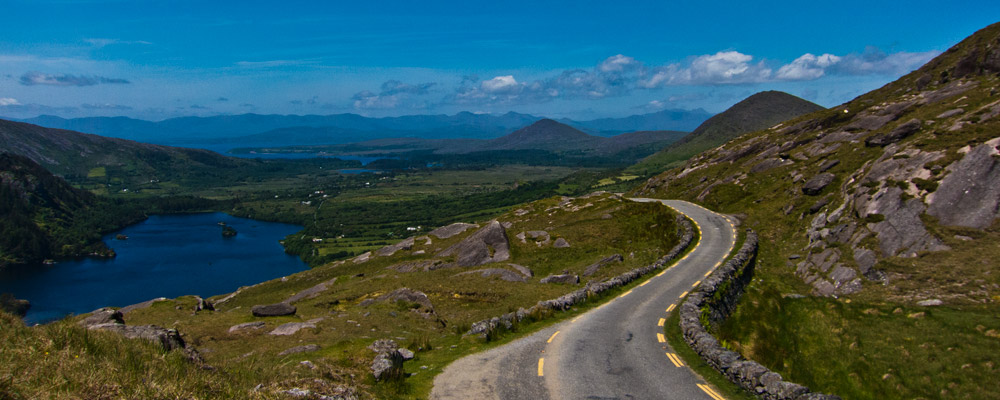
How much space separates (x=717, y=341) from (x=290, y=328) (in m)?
27.0

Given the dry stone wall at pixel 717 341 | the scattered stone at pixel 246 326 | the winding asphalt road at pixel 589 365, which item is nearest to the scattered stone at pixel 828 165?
the dry stone wall at pixel 717 341

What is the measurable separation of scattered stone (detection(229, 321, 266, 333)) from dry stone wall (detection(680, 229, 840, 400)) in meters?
28.6

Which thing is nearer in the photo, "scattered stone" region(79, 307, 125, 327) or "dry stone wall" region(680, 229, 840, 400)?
"dry stone wall" region(680, 229, 840, 400)

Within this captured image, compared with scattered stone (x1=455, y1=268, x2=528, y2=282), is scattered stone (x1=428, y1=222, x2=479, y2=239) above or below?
below

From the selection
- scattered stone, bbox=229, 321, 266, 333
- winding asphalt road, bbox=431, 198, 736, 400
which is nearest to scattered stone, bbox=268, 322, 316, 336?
scattered stone, bbox=229, 321, 266, 333

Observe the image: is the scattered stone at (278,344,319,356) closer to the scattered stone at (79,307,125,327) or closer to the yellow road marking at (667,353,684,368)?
the scattered stone at (79,307,125,327)

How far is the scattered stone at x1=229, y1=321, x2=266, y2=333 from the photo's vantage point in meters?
32.0

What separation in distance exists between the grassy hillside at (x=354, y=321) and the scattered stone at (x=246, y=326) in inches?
18.8

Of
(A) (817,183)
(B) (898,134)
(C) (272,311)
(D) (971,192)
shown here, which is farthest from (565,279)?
(B) (898,134)

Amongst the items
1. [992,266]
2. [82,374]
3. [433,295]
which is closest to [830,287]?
[992,266]

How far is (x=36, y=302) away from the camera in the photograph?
6412 inches

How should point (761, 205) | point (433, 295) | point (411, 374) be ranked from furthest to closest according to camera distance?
point (761, 205)
point (433, 295)
point (411, 374)

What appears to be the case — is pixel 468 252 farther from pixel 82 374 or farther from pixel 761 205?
pixel 82 374

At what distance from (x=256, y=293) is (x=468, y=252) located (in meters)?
37.1
